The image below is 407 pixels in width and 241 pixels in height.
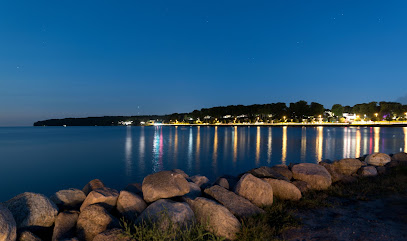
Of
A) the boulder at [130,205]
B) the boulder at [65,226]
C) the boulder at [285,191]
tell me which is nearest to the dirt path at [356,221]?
the boulder at [285,191]

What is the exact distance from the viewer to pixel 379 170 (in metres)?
14.1

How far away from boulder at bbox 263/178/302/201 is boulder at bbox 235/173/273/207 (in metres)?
Answer: 1.07

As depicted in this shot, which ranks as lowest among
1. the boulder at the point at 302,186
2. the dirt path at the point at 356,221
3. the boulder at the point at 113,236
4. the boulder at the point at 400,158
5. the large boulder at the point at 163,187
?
the dirt path at the point at 356,221

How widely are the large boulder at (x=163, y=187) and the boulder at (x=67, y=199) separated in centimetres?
248

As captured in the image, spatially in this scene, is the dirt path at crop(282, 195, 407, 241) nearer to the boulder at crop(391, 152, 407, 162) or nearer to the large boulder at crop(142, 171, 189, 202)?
the large boulder at crop(142, 171, 189, 202)

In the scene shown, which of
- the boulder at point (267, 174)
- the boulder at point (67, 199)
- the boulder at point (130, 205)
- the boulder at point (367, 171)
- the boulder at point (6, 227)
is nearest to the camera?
the boulder at point (6, 227)

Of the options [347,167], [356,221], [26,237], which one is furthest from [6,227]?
[347,167]

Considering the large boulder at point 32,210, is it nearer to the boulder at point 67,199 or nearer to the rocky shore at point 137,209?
the rocky shore at point 137,209

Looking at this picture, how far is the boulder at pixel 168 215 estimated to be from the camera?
6.00 metres

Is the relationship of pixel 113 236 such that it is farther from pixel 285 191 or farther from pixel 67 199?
pixel 285 191

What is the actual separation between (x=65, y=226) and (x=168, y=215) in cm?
272

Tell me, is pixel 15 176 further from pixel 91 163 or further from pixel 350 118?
pixel 350 118

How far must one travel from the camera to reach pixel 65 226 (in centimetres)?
658

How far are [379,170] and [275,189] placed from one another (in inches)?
325
